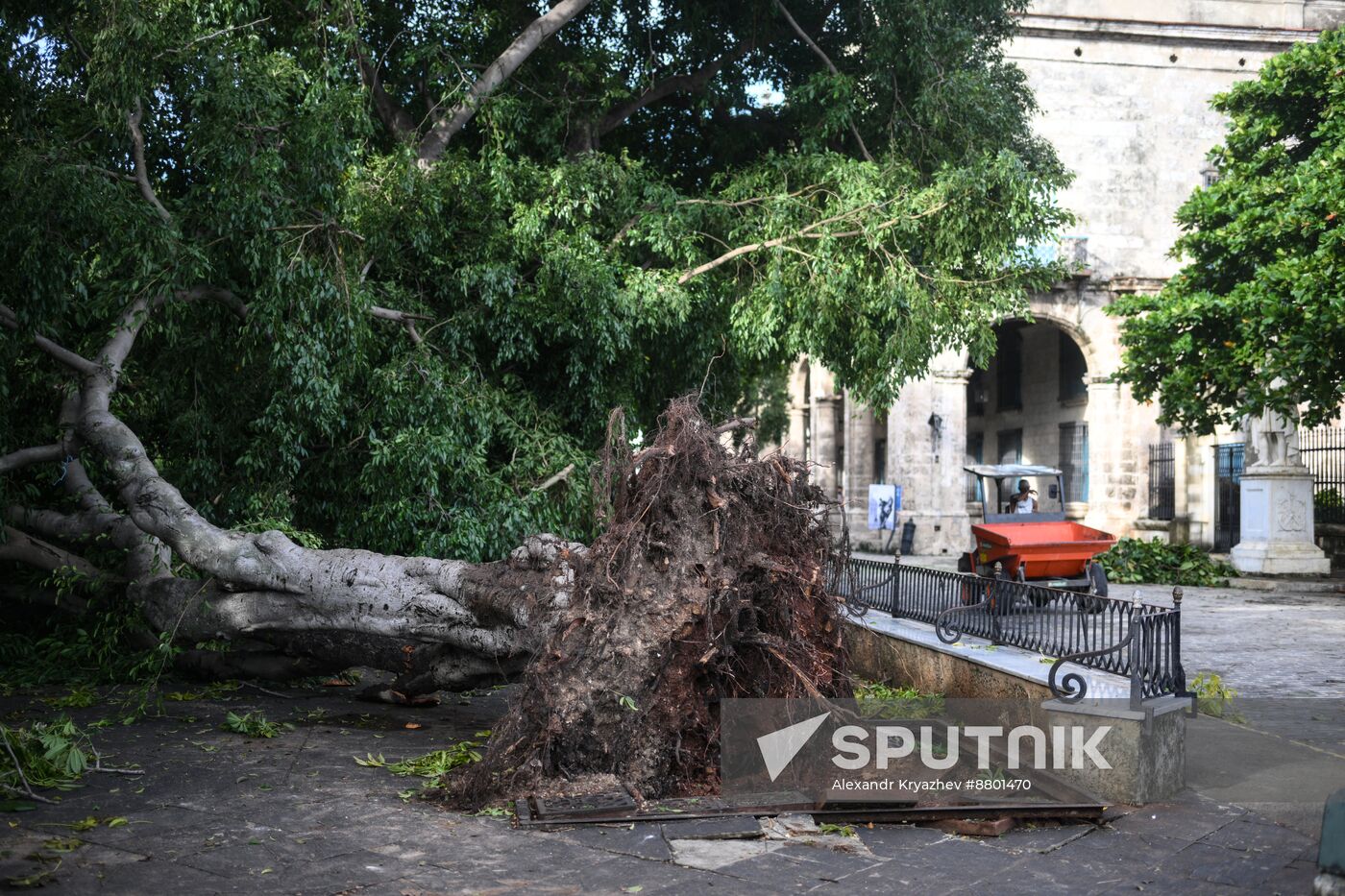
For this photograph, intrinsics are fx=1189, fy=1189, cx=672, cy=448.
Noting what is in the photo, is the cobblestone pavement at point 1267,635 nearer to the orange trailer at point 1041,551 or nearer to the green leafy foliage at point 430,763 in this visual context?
the orange trailer at point 1041,551

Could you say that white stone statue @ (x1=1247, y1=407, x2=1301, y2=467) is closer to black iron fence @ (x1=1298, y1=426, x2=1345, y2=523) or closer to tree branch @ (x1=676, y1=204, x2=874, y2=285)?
black iron fence @ (x1=1298, y1=426, x2=1345, y2=523)

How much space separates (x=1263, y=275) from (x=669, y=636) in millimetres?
16803

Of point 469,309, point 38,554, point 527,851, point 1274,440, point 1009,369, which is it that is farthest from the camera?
point 1009,369

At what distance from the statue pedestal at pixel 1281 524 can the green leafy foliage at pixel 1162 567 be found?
61 cm

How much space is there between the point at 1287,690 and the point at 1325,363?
10611 mm

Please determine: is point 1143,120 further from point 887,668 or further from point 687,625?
point 687,625

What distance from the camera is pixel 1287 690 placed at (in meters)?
10.5

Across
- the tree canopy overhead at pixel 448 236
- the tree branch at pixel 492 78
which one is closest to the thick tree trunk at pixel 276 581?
the tree canopy overhead at pixel 448 236

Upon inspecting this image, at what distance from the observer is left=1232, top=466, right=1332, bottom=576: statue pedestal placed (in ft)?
74.8

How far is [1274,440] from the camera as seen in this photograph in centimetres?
2312

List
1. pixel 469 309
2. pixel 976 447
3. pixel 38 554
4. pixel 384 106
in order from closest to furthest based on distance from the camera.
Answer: pixel 38 554 < pixel 469 309 < pixel 384 106 < pixel 976 447

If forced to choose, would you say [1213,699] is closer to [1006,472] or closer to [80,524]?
[1006,472]

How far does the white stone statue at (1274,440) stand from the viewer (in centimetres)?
2300

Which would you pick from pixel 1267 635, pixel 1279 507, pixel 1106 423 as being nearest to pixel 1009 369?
pixel 1106 423
